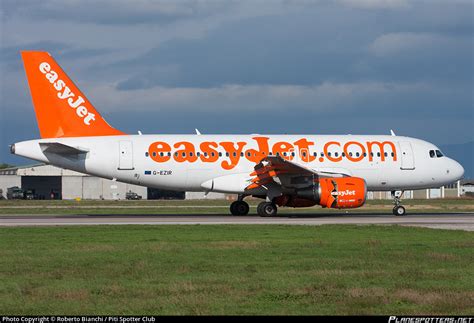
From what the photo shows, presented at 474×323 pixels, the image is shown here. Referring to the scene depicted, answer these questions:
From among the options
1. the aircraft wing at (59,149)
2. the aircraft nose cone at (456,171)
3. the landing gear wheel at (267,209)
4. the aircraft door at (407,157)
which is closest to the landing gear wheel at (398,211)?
the aircraft door at (407,157)

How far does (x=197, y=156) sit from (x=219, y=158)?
1.05m

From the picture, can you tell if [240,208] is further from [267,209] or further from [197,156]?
[197,156]

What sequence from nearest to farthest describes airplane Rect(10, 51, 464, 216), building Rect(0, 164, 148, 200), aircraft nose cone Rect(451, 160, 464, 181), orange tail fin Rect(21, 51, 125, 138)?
airplane Rect(10, 51, 464, 216) < orange tail fin Rect(21, 51, 125, 138) < aircraft nose cone Rect(451, 160, 464, 181) < building Rect(0, 164, 148, 200)

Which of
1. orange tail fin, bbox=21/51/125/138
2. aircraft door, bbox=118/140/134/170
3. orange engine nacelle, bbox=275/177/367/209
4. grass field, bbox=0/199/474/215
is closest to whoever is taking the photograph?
orange engine nacelle, bbox=275/177/367/209

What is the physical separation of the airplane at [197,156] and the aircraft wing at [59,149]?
45 millimetres

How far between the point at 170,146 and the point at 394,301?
86.6 ft

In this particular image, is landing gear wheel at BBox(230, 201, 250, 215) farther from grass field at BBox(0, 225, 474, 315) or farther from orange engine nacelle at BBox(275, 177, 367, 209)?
grass field at BBox(0, 225, 474, 315)

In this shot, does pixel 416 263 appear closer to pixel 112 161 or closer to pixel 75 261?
pixel 75 261

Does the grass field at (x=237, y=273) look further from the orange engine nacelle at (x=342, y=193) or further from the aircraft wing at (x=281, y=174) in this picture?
the aircraft wing at (x=281, y=174)

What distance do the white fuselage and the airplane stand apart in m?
0.05

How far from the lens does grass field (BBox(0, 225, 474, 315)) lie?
510 inches

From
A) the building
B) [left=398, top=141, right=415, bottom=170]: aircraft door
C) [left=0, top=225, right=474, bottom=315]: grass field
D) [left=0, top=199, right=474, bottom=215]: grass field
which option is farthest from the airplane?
the building

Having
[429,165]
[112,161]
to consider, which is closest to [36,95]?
[112,161]

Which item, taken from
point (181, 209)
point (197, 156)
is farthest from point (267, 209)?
point (181, 209)
